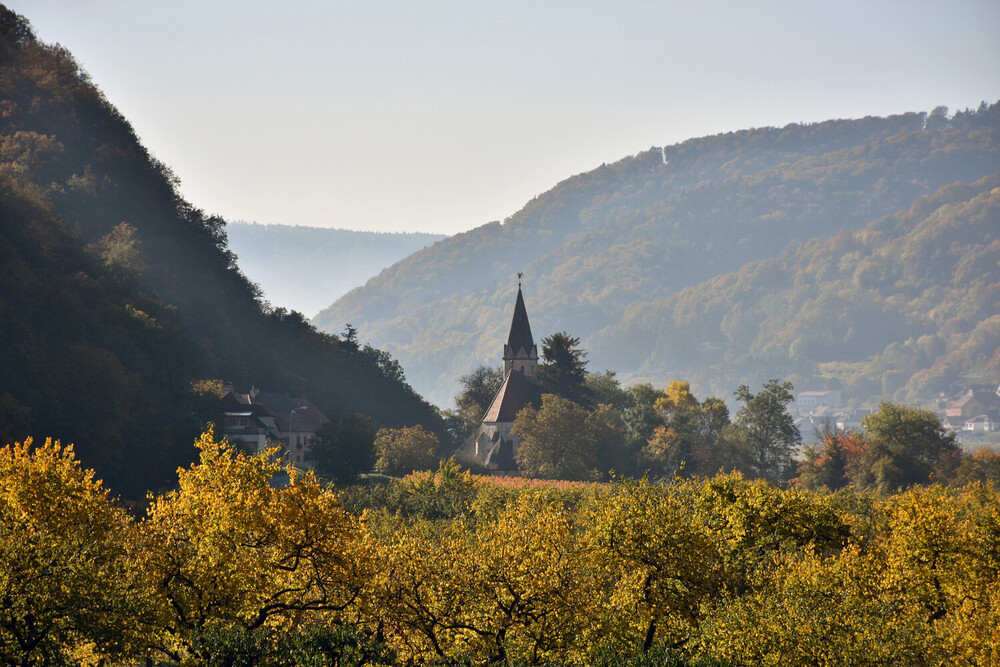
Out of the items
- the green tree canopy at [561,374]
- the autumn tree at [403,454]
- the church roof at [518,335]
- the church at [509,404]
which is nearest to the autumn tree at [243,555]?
the autumn tree at [403,454]

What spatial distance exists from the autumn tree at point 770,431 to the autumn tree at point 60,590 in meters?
116

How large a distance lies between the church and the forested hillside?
18471 mm

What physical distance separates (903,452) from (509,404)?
44.8 m

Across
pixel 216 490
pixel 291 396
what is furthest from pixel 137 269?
pixel 216 490

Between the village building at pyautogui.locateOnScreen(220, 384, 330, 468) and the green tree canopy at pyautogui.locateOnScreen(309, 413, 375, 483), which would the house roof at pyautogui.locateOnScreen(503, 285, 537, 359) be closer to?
the village building at pyautogui.locateOnScreen(220, 384, 330, 468)

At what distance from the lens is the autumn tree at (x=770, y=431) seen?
141 m

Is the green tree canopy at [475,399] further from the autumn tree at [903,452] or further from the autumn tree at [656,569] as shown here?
the autumn tree at [656,569]

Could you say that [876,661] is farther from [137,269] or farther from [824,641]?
[137,269]

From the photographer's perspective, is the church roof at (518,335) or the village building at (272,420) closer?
the village building at (272,420)

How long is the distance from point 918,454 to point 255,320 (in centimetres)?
8557

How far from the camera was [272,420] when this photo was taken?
11612 centimetres

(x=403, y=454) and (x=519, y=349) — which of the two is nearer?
(x=403, y=454)

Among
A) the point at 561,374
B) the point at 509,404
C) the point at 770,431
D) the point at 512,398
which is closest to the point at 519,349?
the point at 561,374

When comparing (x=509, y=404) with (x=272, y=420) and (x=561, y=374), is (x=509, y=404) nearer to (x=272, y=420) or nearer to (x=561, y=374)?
(x=561, y=374)
